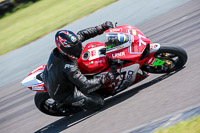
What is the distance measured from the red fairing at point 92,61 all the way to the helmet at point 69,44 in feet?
1.21

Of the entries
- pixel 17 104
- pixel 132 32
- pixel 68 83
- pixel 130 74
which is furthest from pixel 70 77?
pixel 17 104

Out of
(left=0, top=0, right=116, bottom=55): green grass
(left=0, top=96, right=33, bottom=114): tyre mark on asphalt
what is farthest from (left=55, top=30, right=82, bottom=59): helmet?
(left=0, top=0, right=116, bottom=55): green grass

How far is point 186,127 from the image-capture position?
3.41m

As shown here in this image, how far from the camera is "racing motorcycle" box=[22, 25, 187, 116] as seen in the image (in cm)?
502

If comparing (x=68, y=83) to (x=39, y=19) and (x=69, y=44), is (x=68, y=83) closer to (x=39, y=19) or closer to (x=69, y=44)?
(x=69, y=44)

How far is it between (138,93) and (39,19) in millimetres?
13180

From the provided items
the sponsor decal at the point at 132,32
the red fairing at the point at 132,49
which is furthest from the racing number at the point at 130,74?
the sponsor decal at the point at 132,32

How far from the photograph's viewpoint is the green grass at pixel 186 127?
3299mm

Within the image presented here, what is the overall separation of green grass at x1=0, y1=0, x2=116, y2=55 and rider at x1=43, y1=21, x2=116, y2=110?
28.2 feet

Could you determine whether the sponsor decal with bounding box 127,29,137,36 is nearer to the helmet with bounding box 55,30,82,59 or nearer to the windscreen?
the windscreen

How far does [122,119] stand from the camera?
183 inches

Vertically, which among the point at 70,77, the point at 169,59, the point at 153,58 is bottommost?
the point at 169,59

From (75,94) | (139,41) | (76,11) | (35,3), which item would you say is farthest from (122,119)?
(35,3)

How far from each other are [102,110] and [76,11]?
10826mm
